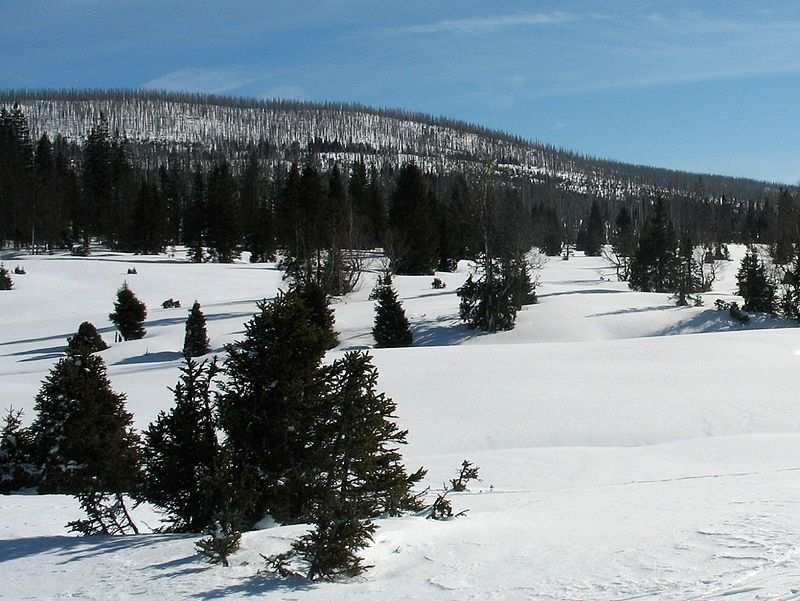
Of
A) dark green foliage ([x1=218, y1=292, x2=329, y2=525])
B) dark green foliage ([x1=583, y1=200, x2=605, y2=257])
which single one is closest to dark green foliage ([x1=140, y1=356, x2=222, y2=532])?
dark green foliage ([x1=218, y1=292, x2=329, y2=525])

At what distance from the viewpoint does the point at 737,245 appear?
9500 cm

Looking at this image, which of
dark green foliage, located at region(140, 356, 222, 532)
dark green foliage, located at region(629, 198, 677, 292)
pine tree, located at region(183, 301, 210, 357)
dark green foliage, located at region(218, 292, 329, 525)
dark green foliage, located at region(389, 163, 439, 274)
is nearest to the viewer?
dark green foliage, located at region(218, 292, 329, 525)

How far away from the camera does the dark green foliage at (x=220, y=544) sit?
241 inches

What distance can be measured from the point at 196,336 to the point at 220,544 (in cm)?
2160

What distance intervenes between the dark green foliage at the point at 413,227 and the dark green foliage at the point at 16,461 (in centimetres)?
3269

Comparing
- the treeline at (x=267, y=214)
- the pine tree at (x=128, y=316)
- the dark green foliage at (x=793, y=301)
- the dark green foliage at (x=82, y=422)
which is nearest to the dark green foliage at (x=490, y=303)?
the treeline at (x=267, y=214)

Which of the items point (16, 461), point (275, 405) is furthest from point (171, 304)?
point (275, 405)

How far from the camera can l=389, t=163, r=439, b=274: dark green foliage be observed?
161 feet

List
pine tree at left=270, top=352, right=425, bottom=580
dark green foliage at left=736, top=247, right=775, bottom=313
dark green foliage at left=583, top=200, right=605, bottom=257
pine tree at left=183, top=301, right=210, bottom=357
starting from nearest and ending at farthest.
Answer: pine tree at left=270, top=352, right=425, bottom=580 < pine tree at left=183, top=301, right=210, bottom=357 < dark green foliage at left=736, top=247, right=775, bottom=313 < dark green foliage at left=583, top=200, right=605, bottom=257

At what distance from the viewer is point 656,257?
50.0 meters

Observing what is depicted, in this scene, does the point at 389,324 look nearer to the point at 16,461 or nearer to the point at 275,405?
the point at 16,461

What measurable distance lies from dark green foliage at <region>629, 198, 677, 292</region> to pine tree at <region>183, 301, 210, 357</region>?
3110 centimetres

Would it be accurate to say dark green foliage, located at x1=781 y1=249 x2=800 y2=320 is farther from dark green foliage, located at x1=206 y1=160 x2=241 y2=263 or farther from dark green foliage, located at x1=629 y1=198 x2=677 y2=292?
dark green foliage, located at x1=206 y1=160 x2=241 y2=263

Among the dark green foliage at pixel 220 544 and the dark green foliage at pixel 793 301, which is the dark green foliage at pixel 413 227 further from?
the dark green foliage at pixel 220 544
